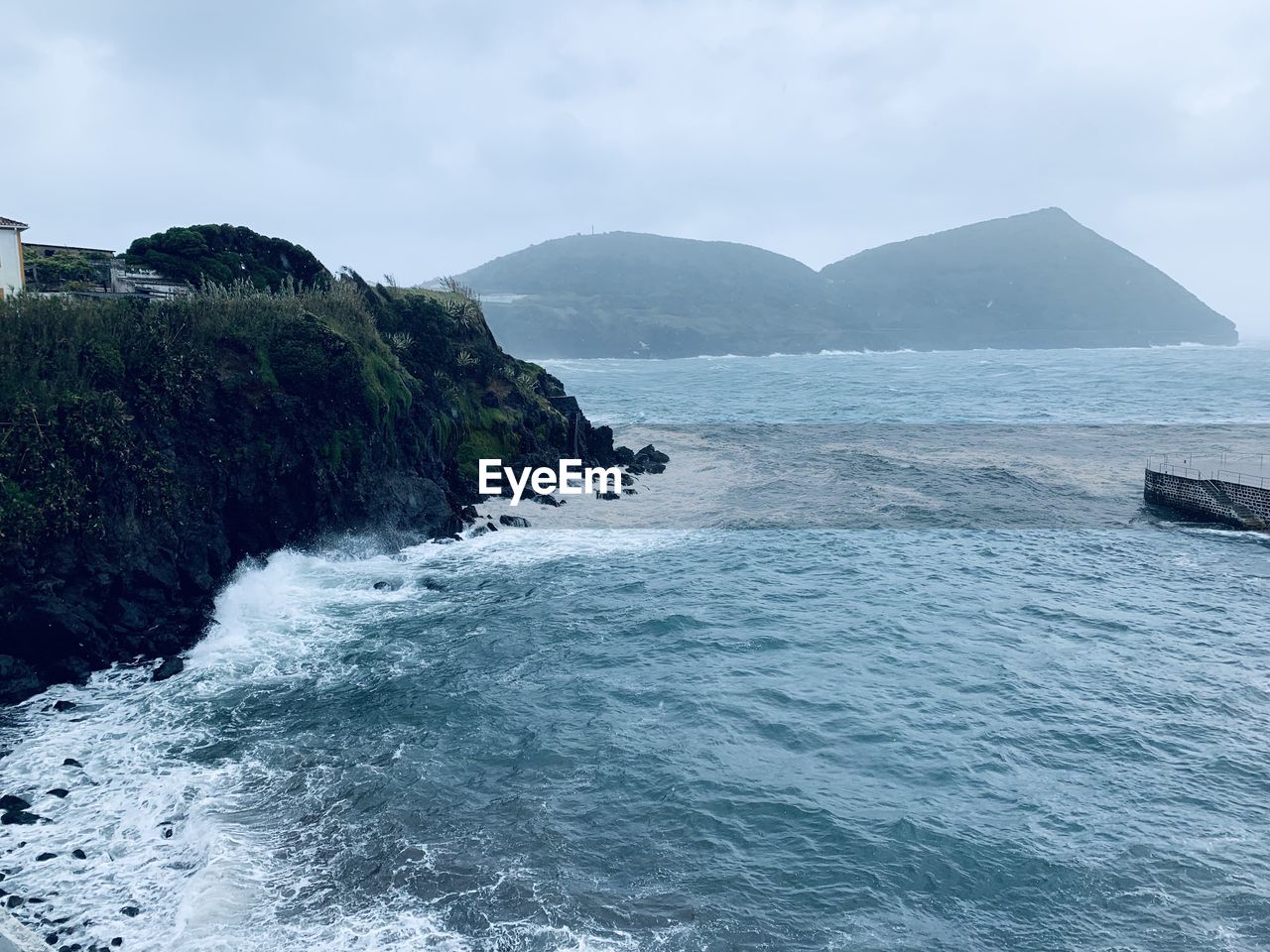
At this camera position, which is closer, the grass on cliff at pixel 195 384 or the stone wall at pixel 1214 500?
the grass on cliff at pixel 195 384

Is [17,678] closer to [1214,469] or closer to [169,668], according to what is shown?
[169,668]

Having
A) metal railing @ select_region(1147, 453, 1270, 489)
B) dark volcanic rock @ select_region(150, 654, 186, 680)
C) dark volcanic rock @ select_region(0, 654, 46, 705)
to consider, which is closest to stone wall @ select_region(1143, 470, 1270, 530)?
metal railing @ select_region(1147, 453, 1270, 489)

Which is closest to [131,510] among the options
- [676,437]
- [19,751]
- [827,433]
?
[19,751]

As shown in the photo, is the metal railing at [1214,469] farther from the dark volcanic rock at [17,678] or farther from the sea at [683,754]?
the dark volcanic rock at [17,678]

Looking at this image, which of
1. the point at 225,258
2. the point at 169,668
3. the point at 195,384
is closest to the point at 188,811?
the point at 169,668

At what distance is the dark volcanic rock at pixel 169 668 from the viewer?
23.0 meters

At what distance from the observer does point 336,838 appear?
1595cm

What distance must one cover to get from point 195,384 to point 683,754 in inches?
916

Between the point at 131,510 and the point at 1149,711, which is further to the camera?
the point at 131,510

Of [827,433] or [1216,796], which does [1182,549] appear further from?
[827,433]

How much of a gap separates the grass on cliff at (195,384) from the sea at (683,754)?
5.30m

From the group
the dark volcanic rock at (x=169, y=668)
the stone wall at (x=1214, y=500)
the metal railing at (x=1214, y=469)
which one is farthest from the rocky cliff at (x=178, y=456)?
the metal railing at (x=1214, y=469)

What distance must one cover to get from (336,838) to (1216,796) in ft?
61.8

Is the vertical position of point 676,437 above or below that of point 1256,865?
above
